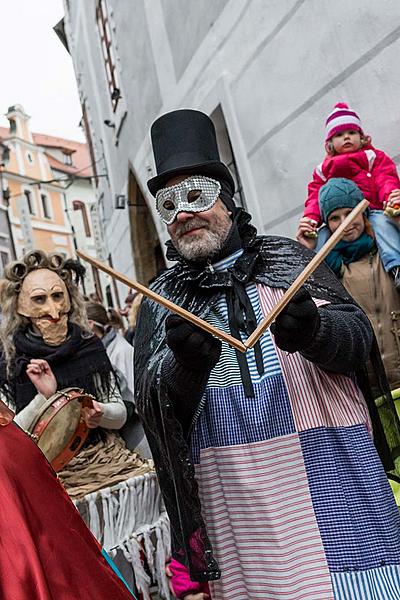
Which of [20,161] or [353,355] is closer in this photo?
[353,355]

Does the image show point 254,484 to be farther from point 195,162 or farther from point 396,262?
point 396,262

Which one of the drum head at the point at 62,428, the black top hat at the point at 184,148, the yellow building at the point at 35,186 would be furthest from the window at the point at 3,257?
the black top hat at the point at 184,148

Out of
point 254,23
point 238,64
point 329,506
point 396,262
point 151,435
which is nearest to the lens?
point 329,506

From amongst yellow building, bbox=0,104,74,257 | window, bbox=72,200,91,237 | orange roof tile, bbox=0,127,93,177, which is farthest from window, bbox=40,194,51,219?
orange roof tile, bbox=0,127,93,177

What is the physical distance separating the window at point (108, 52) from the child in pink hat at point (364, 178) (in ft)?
26.8

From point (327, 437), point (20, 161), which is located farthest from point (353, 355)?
point (20, 161)

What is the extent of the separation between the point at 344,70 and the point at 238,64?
1724 millimetres

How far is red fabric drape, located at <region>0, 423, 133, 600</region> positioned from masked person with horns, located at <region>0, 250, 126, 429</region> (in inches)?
57.9

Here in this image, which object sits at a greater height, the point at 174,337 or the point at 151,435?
the point at 174,337

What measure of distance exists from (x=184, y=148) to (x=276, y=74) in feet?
10.8

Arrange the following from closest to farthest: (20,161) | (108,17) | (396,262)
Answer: (396,262)
(108,17)
(20,161)

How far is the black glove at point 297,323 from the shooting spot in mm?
1607

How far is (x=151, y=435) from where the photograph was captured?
2.03m

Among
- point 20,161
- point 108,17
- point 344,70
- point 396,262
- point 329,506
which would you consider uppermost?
point 20,161
